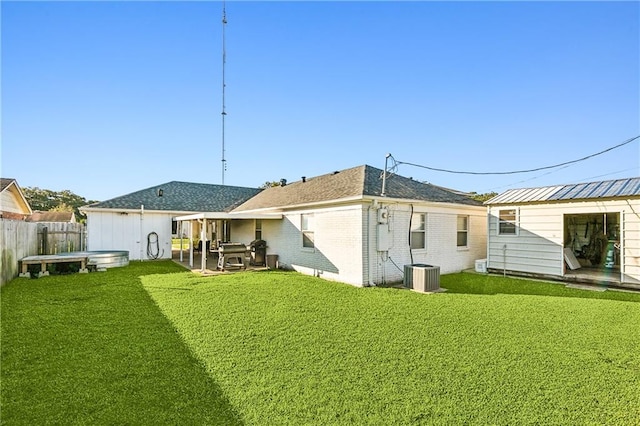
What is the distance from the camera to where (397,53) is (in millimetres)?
11852

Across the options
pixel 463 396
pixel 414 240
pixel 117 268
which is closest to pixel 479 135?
pixel 414 240

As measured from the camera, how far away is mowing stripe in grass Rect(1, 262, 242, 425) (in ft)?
9.55

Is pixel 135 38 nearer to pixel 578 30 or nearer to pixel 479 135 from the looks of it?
pixel 578 30

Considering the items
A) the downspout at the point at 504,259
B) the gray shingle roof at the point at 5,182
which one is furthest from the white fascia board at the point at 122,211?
the downspout at the point at 504,259

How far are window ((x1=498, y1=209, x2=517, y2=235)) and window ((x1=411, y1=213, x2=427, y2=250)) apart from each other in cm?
303

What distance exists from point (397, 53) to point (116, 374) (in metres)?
→ 12.6

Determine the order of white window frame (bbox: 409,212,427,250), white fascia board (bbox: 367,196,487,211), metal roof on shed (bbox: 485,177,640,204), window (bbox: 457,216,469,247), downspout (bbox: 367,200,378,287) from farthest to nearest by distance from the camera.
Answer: window (bbox: 457,216,469,247), white window frame (bbox: 409,212,427,250), white fascia board (bbox: 367,196,487,211), downspout (bbox: 367,200,378,287), metal roof on shed (bbox: 485,177,640,204)

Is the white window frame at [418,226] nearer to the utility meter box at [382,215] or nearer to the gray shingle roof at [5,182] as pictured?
the utility meter box at [382,215]

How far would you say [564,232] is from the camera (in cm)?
1127

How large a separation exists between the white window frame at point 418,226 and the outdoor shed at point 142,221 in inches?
382

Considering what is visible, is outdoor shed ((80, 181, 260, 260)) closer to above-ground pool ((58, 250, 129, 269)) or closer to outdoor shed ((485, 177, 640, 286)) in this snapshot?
above-ground pool ((58, 250, 129, 269))

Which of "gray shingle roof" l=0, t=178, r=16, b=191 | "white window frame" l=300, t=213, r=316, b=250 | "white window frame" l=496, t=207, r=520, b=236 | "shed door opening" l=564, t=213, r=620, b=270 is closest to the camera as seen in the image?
"white window frame" l=496, t=207, r=520, b=236

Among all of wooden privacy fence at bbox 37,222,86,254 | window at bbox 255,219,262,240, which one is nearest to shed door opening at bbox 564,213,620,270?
window at bbox 255,219,262,240

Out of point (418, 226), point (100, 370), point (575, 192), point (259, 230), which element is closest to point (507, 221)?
point (575, 192)
